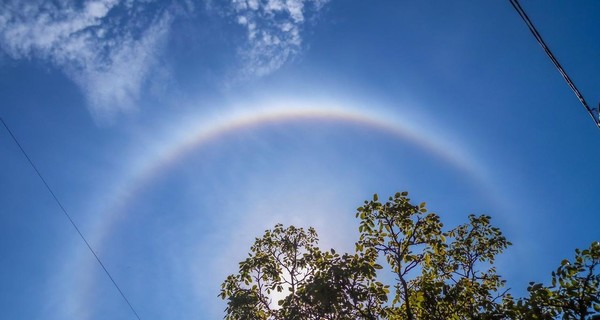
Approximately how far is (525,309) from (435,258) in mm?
5143

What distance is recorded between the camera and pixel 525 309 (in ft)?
25.8

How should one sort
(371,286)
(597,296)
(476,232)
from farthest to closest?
(476,232) < (371,286) < (597,296)

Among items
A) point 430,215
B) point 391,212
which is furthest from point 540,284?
point 391,212

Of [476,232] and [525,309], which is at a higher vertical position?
[476,232]

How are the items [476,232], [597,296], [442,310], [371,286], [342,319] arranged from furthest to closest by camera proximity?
[476,232]
[442,310]
[371,286]
[342,319]
[597,296]

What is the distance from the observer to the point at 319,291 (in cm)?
971

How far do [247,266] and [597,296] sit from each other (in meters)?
10.6

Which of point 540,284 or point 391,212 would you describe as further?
point 391,212

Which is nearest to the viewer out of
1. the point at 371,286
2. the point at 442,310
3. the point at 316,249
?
the point at 371,286

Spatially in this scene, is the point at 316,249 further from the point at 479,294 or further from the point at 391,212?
the point at 479,294

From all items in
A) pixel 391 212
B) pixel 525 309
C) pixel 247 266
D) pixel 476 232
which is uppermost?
pixel 247 266

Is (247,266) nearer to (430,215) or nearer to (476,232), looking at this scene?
(430,215)

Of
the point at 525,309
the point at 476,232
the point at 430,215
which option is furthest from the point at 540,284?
the point at 476,232

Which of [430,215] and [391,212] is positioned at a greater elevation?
[391,212]
